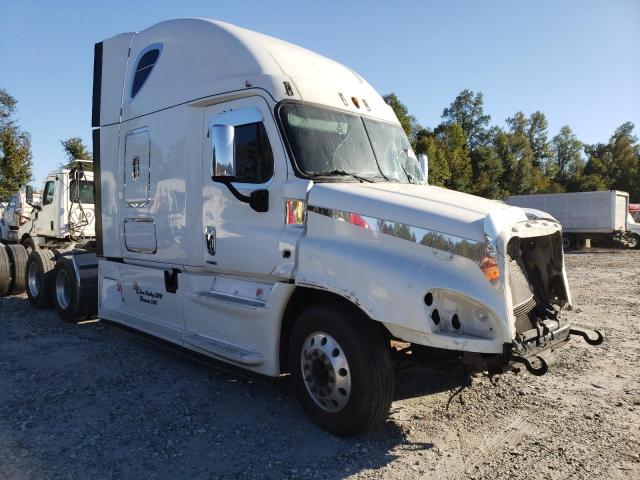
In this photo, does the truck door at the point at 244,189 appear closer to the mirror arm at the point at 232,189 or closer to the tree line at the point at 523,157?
the mirror arm at the point at 232,189

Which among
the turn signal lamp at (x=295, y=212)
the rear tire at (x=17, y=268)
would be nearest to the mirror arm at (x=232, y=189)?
the turn signal lamp at (x=295, y=212)

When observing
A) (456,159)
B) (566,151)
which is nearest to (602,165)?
(566,151)

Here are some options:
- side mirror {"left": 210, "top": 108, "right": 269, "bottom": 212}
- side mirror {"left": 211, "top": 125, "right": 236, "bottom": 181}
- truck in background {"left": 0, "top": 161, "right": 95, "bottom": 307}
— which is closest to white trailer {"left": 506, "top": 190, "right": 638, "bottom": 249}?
truck in background {"left": 0, "top": 161, "right": 95, "bottom": 307}

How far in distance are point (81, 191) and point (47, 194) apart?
1169 mm

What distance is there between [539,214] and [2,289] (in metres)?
9.92

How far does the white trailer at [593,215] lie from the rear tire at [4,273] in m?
25.0

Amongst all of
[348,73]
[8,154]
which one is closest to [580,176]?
[8,154]

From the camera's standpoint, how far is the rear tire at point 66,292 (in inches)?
300

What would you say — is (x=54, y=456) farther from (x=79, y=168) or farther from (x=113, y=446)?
(x=79, y=168)

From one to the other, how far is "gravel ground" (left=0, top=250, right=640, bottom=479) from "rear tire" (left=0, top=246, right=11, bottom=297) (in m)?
4.23

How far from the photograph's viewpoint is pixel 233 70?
15.3ft

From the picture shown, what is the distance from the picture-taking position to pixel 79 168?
1062 centimetres

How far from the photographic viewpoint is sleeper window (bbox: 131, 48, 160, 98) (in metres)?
5.78

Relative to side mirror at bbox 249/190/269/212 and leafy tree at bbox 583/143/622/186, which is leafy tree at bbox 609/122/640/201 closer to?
leafy tree at bbox 583/143/622/186
